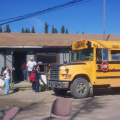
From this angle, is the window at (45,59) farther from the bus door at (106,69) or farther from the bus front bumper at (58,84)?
the bus door at (106,69)

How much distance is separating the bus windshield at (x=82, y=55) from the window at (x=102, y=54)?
0.34 m

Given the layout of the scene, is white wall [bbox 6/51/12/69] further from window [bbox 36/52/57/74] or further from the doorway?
window [bbox 36/52/57/74]

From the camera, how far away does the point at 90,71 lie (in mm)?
10352

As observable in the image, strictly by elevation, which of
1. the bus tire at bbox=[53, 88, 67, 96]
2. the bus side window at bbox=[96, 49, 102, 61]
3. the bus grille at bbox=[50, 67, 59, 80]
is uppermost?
the bus side window at bbox=[96, 49, 102, 61]

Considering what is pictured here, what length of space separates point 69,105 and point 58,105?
0.25m

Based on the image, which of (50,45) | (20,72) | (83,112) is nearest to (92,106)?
(83,112)

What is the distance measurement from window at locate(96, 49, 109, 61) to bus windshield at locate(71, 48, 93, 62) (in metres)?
0.34

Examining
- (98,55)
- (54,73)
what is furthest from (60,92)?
(98,55)

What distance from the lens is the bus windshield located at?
10500 mm

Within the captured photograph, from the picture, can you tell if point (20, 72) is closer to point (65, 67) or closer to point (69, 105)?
point (65, 67)

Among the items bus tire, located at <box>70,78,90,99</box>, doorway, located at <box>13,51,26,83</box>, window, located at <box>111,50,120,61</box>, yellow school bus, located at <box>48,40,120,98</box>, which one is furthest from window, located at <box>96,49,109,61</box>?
doorway, located at <box>13,51,26,83</box>

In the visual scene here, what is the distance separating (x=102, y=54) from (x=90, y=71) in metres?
1.03

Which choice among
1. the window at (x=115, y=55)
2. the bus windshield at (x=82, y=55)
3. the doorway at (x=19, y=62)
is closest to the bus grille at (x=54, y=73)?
the bus windshield at (x=82, y=55)

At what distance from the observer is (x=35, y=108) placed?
810 cm
